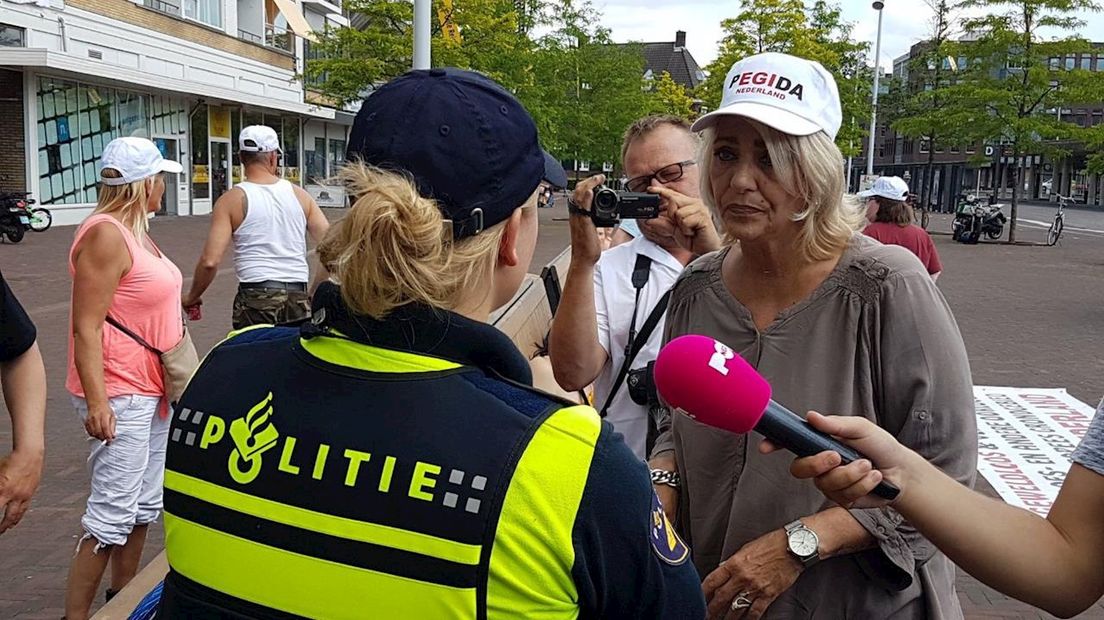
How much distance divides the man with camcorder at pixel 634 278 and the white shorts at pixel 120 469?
1.86 metres

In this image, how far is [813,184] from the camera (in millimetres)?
2164

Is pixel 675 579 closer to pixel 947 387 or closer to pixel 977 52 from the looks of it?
pixel 947 387

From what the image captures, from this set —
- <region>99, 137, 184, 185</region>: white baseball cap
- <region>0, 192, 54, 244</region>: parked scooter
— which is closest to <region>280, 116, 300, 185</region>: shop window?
<region>0, 192, 54, 244</region>: parked scooter

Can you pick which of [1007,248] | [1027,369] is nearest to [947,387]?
[1027,369]

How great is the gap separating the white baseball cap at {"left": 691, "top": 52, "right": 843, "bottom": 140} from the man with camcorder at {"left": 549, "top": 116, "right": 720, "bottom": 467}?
1.48ft

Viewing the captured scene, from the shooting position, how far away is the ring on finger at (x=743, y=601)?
6.62 ft

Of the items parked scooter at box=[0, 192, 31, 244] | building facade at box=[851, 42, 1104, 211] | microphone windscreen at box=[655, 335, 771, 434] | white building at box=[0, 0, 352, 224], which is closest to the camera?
microphone windscreen at box=[655, 335, 771, 434]

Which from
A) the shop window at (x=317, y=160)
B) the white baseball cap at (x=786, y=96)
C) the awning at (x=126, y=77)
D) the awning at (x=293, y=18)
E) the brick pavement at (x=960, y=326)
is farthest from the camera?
the shop window at (x=317, y=160)

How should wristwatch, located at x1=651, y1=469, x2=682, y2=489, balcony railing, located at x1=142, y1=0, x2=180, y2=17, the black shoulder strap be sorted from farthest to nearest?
balcony railing, located at x1=142, y1=0, x2=180, y2=17 → the black shoulder strap → wristwatch, located at x1=651, y1=469, x2=682, y2=489

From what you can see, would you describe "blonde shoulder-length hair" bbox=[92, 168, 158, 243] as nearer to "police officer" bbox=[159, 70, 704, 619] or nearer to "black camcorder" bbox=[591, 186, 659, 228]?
"black camcorder" bbox=[591, 186, 659, 228]

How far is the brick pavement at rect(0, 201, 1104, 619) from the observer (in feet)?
15.3

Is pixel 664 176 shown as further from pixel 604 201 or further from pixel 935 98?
pixel 935 98

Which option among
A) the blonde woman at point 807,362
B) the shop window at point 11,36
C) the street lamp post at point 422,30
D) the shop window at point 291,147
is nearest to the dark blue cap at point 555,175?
the blonde woman at point 807,362

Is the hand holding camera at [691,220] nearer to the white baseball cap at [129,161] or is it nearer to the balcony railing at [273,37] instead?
the white baseball cap at [129,161]
